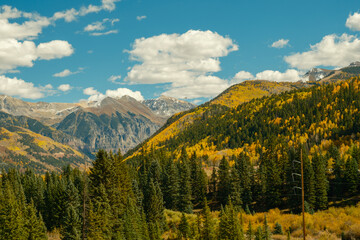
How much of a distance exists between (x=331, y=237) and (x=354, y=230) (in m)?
4.28

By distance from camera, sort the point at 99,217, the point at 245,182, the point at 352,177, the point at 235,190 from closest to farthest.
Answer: the point at 99,217
the point at 352,177
the point at 235,190
the point at 245,182

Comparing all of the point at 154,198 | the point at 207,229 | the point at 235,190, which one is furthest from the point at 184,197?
the point at 207,229

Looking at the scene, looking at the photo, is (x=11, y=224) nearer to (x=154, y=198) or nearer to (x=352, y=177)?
(x=154, y=198)

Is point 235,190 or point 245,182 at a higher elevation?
point 245,182

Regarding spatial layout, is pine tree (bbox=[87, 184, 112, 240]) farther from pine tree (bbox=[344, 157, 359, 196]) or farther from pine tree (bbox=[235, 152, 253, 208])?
pine tree (bbox=[344, 157, 359, 196])

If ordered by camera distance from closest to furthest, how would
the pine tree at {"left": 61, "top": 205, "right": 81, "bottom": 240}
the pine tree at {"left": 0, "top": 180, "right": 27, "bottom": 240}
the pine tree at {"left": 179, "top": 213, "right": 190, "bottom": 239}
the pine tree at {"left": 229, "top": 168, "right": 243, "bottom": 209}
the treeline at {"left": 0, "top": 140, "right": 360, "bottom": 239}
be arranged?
the pine tree at {"left": 61, "top": 205, "right": 81, "bottom": 240} → the treeline at {"left": 0, "top": 140, "right": 360, "bottom": 239} → the pine tree at {"left": 0, "top": 180, "right": 27, "bottom": 240} → the pine tree at {"left": 179, "top": 213, "right": 190, "bottom": 239} → the pine tree at {"left": 229, "top": 168, "right": 243, "bottom": 209}

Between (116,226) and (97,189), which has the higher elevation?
(97,189)

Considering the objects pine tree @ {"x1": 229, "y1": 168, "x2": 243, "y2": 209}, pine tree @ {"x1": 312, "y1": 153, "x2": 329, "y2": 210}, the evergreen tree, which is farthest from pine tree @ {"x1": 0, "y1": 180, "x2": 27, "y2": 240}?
pine tree @ {"x1": 312, "y1": 153, "x2": 329, "y2": 210}

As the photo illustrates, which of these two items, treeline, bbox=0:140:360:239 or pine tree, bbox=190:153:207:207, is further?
pine tree, bbox=190:153:207:207

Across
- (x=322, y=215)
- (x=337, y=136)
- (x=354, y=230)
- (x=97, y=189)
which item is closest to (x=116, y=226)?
(x=97, y=189)

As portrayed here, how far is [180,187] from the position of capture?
8956 centimetres

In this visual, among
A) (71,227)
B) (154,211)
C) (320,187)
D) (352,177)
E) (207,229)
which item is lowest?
(207,229)

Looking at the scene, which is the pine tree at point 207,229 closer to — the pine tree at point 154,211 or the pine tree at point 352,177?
the pine tree at point 154,211

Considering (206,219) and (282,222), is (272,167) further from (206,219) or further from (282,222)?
(206,219)
